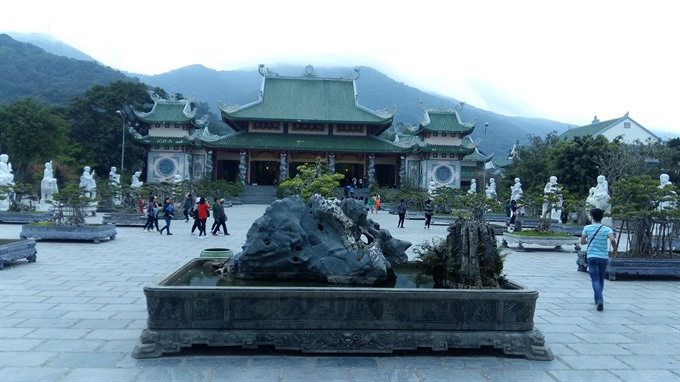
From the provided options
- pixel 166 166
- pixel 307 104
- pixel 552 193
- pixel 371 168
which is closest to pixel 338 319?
pixel 552 193

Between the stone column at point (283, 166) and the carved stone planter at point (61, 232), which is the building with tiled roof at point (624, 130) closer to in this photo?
the stone column at point (283, 166)

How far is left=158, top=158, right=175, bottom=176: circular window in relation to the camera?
43.6m

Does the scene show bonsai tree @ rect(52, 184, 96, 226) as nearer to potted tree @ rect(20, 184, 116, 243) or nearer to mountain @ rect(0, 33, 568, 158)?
potted tree @ rect(20, 184, 116, 243)

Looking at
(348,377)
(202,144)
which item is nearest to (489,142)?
(202,144)

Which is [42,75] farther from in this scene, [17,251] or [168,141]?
[17,251]

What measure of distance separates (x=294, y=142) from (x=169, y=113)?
473 inches

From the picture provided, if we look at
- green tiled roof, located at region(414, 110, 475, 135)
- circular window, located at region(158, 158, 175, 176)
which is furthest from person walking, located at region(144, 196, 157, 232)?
green tiled roof, located at region(414, 110, 475, 135)

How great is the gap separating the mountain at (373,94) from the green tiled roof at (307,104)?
2734 inches

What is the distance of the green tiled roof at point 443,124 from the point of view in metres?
44.0

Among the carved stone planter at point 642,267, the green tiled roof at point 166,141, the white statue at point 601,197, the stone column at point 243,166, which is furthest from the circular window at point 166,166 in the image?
the carved stone planter at point 642,267

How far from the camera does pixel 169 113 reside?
44.2 meters

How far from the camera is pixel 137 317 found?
20.4 ft

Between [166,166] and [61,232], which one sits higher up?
[166,166]

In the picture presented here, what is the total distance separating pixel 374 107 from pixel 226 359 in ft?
394
